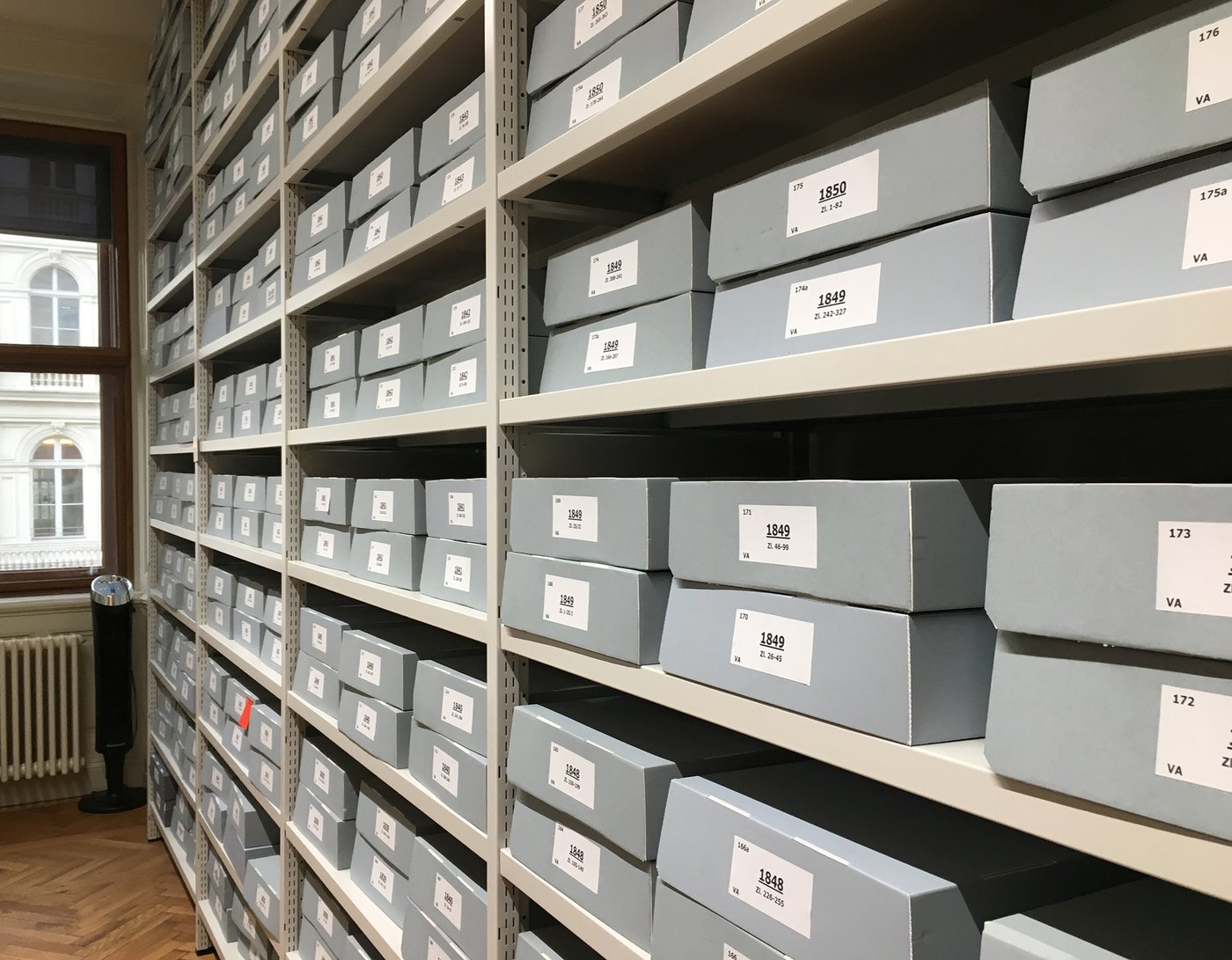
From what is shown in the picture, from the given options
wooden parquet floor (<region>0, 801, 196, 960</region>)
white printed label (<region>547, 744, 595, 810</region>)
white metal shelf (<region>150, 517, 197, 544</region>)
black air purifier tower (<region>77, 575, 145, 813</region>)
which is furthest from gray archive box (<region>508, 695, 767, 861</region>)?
black air purifier tower (<region>77, 575, 145, 813</region>)

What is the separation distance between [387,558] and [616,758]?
769 mm

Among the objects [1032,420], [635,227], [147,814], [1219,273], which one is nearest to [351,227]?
[635,227]

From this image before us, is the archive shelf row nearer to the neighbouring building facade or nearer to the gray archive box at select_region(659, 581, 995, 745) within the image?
the gray archive box at select_region(659, 581, 995, 745)

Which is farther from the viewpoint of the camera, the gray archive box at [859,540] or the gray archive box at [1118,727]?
the gray archive box at [859,540]

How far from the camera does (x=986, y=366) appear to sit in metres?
0.64

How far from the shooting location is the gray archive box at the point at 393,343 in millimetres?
1590

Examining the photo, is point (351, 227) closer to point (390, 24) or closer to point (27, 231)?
point (390, 24)

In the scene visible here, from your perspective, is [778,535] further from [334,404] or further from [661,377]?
[334,404]

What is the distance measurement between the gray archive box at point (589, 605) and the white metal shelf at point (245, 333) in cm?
123

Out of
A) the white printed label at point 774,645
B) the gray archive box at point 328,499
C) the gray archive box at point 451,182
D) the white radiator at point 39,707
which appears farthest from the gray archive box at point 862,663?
the white radiator at point 39,707

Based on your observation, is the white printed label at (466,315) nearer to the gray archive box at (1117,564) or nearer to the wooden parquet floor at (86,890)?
the gray archive box at (1117,564)

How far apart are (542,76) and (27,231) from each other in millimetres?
3712

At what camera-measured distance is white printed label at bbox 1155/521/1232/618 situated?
522mm

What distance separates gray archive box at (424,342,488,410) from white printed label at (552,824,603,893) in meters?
0.60
